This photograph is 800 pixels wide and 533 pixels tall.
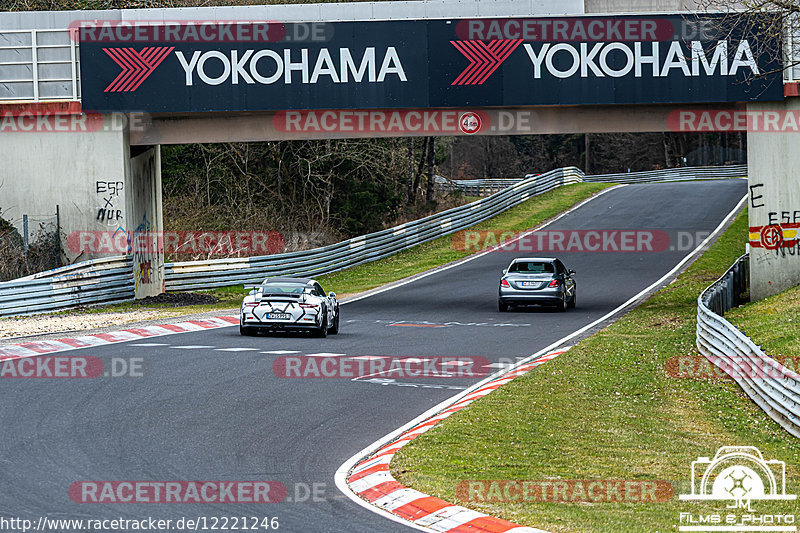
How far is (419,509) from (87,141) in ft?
75.2

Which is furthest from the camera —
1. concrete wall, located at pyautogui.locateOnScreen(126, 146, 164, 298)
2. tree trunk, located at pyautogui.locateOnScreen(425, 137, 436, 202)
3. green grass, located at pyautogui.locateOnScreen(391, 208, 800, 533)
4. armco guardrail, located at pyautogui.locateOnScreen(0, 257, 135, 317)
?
tree trunk, located at pyautogui.locateOnScreen(425, 137, 436, 202)

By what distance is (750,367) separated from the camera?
15.8m

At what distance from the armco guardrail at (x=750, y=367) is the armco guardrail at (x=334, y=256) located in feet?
56.1

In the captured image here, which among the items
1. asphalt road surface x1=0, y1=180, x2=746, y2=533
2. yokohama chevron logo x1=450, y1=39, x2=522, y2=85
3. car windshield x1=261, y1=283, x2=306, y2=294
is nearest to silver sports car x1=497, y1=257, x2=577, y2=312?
asphalt road surface x1=0, y1=180, x2=746, y2=533

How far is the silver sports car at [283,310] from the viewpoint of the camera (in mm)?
21875

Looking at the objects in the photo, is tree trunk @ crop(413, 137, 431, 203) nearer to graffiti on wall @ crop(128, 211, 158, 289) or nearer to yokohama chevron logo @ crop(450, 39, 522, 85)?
graffiti on wall @ crop(128, 211, 158, 289)

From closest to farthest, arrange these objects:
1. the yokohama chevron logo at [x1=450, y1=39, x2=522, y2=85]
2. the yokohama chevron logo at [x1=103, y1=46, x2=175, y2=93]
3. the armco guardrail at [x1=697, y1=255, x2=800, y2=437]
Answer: the armco guardrail at [x1=697, y1=255, x2=800, y2=437], the yokohama chevron logo at [x1=450, y1=39, x2=522, y2=85], the yokohama chevron logo at [x1=103, y1=46, x2=175, y2=93]

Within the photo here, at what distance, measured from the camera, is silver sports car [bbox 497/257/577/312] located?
2848 cm

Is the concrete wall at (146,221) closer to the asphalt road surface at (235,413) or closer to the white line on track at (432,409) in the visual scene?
the white line on track at (432,409)

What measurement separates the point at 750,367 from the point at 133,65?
63.3 ft

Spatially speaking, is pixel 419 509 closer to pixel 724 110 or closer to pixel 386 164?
pixel 724 110

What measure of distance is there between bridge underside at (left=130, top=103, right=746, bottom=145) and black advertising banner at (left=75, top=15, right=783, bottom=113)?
0.85 meters

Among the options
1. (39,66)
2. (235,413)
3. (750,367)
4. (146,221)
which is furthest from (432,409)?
(146,221)

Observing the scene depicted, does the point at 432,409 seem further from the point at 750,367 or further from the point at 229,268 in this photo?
the point at 229,268
